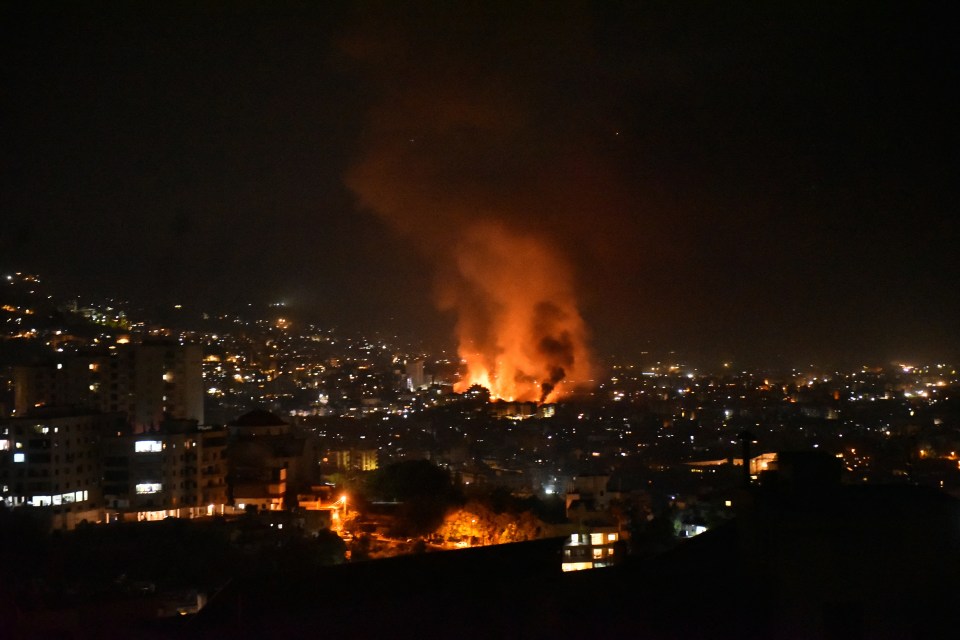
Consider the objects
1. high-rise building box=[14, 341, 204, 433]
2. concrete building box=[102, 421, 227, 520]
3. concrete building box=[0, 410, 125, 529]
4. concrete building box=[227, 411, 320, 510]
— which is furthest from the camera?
high-rise building box=[14, 341, 204, 433]

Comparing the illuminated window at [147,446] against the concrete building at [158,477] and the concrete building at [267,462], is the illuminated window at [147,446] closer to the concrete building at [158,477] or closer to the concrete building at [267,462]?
the concrete building at [158,477]

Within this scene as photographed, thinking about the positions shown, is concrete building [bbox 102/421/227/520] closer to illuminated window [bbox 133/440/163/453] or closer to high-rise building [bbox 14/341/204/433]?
illuminated window [bbox 133/440/163/453]

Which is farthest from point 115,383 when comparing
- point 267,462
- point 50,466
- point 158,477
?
point 158,477

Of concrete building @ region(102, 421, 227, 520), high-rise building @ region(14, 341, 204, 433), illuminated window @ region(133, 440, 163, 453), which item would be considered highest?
high-rise building @ region(14, 341, 204, 433)

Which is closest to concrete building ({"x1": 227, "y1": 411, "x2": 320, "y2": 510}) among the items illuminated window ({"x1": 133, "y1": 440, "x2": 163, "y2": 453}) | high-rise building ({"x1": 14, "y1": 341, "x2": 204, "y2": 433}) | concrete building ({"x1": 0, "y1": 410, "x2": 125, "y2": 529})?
illuminated window ({"x1": 133, "y1": 440, "x2": 163, "y2": 453})

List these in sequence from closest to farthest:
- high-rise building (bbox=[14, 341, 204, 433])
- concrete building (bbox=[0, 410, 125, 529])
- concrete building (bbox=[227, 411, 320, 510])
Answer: concrete building (bbox=[0, 410, 125, 529])
concrete building (bbox=[227, 411, 320, 510])
high-rise building (bbox=[14, 341, 204, 433])

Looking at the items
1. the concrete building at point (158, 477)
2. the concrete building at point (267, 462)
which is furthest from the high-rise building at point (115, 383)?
the concrete building at point (158, 477)

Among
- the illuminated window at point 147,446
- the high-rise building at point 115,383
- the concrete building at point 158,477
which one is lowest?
the concrete building at point 158,477

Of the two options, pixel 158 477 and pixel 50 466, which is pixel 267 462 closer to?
pixel 158 477
